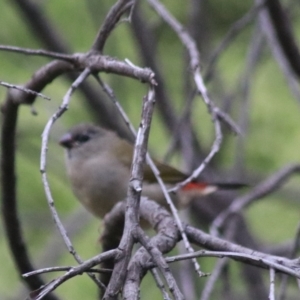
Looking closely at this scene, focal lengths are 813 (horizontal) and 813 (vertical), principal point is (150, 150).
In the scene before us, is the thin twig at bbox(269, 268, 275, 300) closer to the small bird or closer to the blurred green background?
the small bird

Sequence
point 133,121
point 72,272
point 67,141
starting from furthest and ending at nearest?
1. point 133,121
2. point 67,141
3. point 72,272

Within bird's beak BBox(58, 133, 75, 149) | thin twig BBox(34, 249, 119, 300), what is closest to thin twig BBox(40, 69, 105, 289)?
thin twig BBox(34, 249, 119, 300)

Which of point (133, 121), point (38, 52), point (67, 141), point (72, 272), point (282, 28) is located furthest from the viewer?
point (133, 121)

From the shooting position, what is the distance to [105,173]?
14.2 feet

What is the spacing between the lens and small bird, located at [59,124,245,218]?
4.12 m

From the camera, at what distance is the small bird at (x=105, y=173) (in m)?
4.12

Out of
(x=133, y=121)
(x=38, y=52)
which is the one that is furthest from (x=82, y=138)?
(x=38, y=52)

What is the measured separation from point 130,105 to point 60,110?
3441 mm

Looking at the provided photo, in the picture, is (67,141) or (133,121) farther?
(133,121)

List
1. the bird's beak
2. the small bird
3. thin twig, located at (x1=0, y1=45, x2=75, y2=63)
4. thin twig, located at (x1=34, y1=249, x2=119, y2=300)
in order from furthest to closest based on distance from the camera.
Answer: the bird's beak
the small bird
thin twig, located at (x1=0, y1=45, x2=75, y2=63)
thin twig, located at (x1=34, y1=249, x2=119, y2=300)

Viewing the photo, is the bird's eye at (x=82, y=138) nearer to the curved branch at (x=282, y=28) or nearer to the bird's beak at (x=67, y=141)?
the bird's beak at (x=67, y=141)

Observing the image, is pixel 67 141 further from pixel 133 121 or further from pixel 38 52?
pixel 38 52

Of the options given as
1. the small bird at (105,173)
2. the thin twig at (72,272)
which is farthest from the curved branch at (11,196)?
the thin twig at (72,272)

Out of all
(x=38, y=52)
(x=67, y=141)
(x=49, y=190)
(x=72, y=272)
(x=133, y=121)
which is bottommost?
(x=72, y=272)
